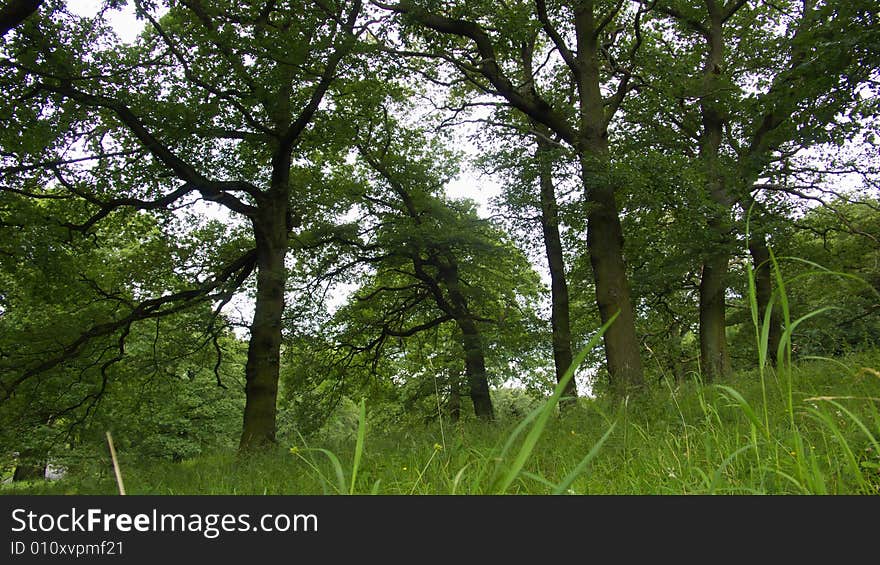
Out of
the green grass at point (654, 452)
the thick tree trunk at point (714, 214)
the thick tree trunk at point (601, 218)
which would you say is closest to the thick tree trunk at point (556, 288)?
the thick tree trunk at point (601, 218)

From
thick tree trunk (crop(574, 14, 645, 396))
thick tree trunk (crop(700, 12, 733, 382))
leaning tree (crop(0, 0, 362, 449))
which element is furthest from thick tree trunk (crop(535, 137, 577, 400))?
leaning tree (crop(0, 0, 362, 449))

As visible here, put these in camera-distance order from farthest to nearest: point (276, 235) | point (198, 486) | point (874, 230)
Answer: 1. point (874, 230)
2. point (276, 235)
3. point (198, 486)

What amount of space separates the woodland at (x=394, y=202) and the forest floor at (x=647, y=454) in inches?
8.0

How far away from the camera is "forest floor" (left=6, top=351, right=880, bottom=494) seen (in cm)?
139

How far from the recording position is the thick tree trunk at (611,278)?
11.0 meters

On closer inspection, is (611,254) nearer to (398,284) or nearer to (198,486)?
(198,486)

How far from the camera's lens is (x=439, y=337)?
22.0m

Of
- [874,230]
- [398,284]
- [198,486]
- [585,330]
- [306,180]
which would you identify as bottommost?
[198,486]

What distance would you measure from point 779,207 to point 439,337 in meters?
12.3

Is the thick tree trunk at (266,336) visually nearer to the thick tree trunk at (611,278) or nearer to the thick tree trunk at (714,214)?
the thick tree trunk at (611,278)

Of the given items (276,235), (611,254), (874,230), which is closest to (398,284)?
(276,235)

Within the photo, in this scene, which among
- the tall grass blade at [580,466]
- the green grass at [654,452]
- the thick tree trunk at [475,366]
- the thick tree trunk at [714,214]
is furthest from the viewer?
the thick tree trunk at [475,366]
